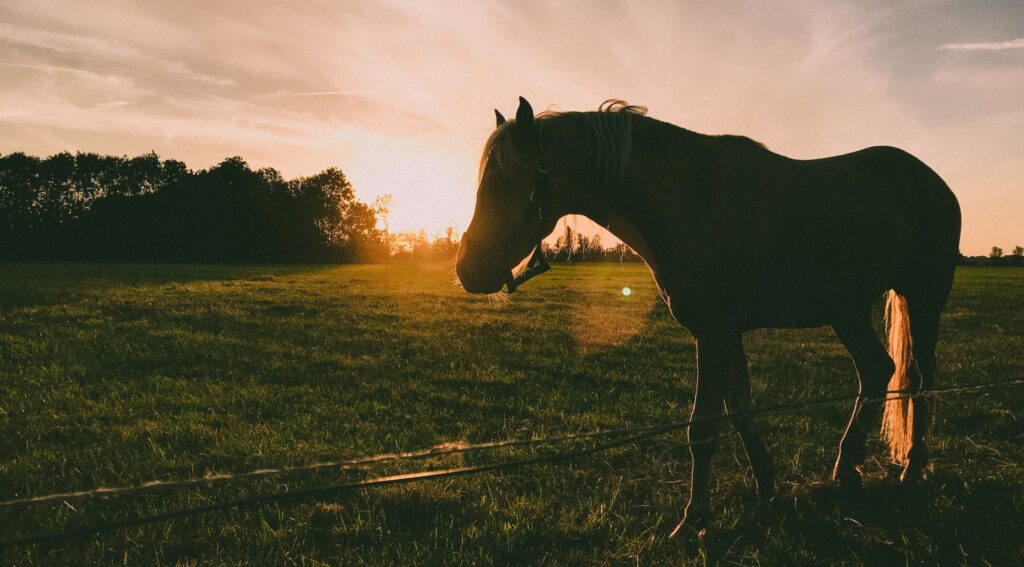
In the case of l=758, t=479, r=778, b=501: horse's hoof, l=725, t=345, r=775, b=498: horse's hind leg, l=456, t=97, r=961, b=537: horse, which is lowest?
l=758, t=479, r=778, b=501: horse's hoof

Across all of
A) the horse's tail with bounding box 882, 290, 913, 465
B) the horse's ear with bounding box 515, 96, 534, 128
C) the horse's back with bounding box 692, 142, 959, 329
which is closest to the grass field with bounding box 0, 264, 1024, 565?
the horse's tail with bounding box 882, 290, 913, 465

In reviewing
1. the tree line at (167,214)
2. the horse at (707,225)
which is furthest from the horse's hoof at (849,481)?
the tree line at (167,214)

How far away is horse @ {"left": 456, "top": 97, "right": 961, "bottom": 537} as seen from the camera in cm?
274

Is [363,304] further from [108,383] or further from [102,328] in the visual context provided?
[108,383]

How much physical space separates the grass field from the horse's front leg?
0.77 ft

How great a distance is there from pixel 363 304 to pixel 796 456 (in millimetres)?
12742

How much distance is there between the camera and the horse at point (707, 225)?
2.74 metres

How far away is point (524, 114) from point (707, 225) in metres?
1.10

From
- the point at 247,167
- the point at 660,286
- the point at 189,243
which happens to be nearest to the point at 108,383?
the point at 660,286

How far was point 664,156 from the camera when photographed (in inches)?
111

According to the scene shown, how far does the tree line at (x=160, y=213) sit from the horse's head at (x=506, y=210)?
60331 mm

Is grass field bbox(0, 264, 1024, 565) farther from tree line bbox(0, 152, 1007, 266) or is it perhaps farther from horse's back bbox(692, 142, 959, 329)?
tree line bbox(0, 152, 1007, 266)

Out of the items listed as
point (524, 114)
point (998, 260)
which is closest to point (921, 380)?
point (524, 114)

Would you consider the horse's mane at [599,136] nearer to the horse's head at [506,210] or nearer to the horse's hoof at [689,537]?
the horse's head at [506,210]
